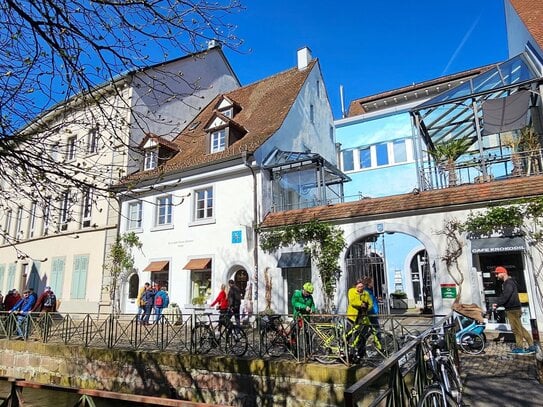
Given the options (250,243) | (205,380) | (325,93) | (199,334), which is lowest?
(205,380)

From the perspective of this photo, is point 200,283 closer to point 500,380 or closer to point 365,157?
point 500,380

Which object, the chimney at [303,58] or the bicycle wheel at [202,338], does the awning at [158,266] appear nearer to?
the bicycle wheel at [202,338]

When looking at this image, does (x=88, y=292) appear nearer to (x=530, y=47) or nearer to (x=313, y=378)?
(x=313, y=378)

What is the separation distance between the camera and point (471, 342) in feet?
29.7

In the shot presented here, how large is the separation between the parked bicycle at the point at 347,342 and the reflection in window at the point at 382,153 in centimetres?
1750

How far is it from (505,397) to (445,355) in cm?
177

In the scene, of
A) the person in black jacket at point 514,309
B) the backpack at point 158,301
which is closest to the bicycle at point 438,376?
the person in black jacket at point 514,309

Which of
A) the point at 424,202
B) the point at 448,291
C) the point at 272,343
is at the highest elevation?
the point at 424,202

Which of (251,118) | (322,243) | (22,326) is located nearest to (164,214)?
(251,118)

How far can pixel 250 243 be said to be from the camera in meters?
15.5

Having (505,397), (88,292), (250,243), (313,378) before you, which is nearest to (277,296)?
(250,243)

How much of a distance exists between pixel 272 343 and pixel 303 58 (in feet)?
57.8

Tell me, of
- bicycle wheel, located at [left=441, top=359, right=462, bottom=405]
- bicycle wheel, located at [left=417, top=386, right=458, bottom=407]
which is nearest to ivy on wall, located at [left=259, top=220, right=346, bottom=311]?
bicycle wheel, located at [left=441, top=359, right=462, bottom=405]

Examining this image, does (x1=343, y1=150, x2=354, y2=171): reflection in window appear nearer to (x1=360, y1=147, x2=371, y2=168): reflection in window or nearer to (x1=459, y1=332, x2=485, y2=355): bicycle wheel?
(x1=360, y1=147, x2=371, y2=168): reflection in window
